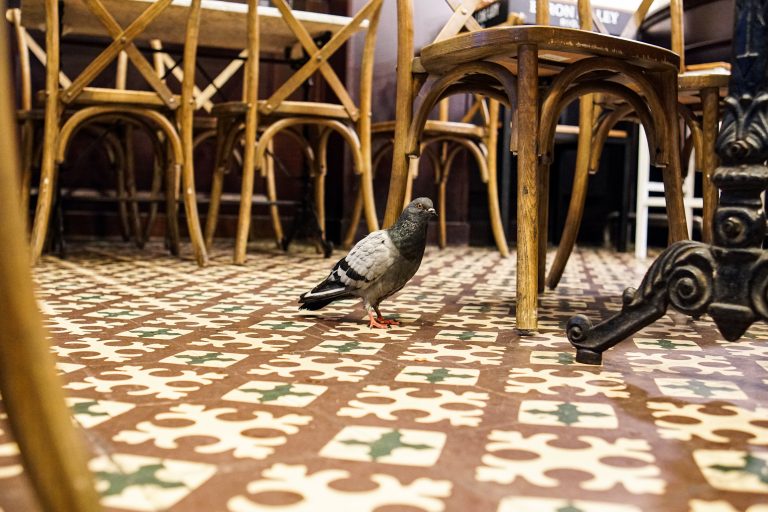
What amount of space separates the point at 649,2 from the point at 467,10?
625 millimetres

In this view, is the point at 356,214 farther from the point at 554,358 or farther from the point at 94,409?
the point at 94,409

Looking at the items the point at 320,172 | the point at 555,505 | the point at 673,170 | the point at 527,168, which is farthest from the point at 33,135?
the point at 555,505

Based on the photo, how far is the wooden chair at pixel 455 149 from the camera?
14.0 ft

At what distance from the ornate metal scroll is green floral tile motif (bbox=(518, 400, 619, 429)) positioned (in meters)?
0.27

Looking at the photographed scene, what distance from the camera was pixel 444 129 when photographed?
416cm

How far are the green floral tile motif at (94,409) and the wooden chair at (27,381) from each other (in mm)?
578

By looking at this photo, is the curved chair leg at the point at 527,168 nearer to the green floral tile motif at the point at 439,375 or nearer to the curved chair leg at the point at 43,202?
the green floral tile motif at the point at 439,375

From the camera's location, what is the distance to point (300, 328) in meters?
1.92

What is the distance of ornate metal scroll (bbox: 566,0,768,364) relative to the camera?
1281 millimetres

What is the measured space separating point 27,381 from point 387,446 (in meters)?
0.55

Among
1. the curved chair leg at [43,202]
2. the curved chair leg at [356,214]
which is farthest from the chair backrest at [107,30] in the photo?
the curved chair leg at [356,214]

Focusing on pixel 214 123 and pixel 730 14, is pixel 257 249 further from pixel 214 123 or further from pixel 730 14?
pixel 730 14

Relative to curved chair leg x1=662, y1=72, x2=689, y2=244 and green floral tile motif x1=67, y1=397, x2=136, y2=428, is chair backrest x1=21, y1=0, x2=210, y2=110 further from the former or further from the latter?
green floral tile motif x1=67, y1=397, x2=136, y2=428

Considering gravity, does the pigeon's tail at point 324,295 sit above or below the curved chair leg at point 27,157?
below
